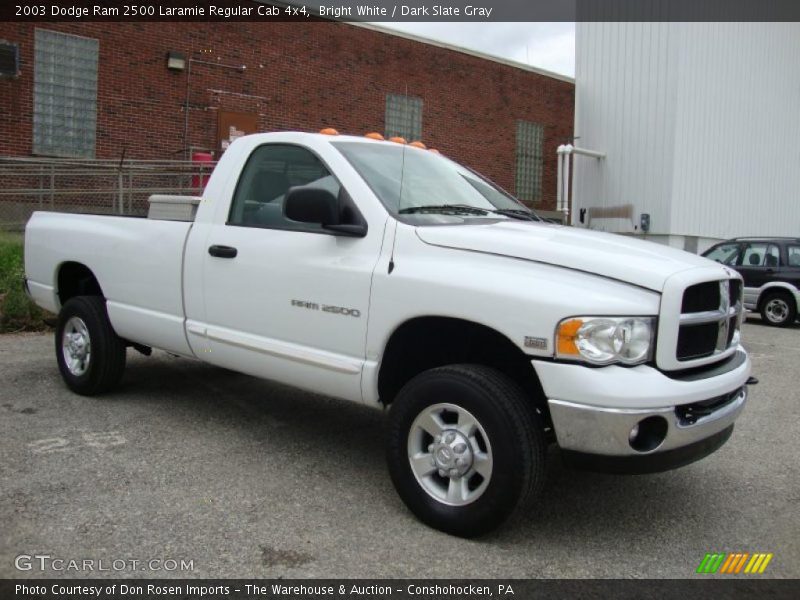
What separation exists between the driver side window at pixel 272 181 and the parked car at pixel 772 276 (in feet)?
37.0

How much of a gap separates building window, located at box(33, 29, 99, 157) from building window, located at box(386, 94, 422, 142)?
26.6 ft

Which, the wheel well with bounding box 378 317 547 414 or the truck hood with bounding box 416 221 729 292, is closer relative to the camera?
the truck hood with bounding box 416 221 729 292

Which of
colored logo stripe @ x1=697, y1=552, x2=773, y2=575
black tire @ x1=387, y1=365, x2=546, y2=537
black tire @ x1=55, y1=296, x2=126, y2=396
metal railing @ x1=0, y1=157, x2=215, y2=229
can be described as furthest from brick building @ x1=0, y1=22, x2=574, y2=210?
colored logo stripe @ x1=697, y1=552, x2=773, y2=575

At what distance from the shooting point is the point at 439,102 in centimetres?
2266

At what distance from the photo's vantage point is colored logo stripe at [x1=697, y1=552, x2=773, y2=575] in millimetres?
3262

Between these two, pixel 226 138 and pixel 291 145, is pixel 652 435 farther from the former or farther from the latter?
pixel 226 138

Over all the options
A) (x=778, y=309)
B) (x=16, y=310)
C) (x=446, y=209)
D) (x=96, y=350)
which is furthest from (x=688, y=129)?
(x=96, y=350)

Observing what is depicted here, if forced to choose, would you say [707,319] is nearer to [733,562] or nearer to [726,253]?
[733,562]

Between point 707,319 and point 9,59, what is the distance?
16006mm

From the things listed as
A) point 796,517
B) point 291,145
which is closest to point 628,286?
point 796,517

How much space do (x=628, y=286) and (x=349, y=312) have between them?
1.41 m

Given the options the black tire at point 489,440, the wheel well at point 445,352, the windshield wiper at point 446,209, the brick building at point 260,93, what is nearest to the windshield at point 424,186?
the windshield wiper at point 446,209

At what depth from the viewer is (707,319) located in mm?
3391

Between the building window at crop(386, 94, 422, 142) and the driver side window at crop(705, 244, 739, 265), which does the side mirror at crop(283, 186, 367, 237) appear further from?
the building window at crop(386, 94, 422, 142)
